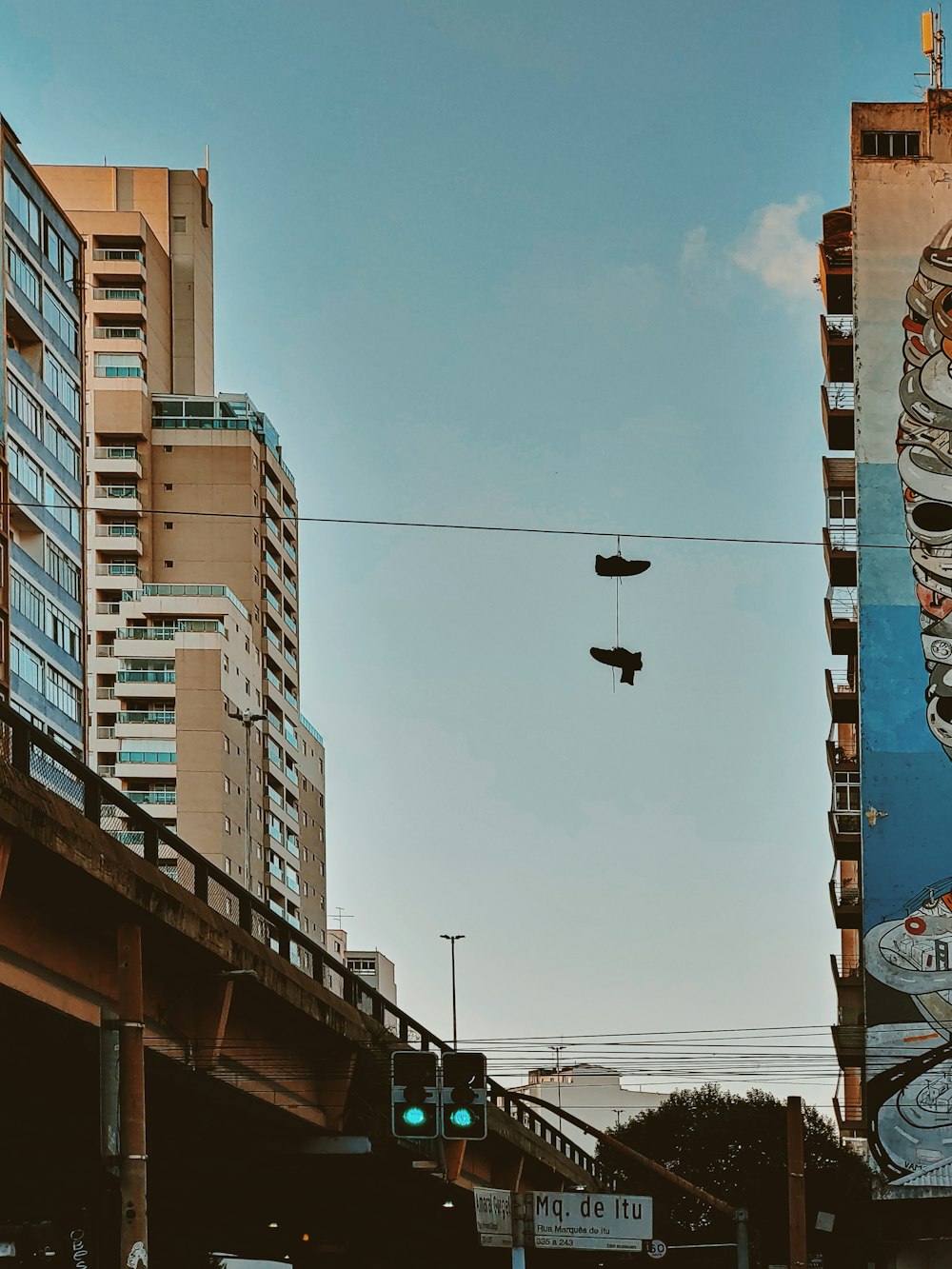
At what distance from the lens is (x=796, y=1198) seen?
39.6m

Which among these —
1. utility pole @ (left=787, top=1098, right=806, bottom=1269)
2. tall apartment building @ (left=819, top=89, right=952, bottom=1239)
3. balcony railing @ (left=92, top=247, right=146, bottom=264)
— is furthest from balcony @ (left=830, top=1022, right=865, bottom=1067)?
balcony railing @ (left=92, top=247, right=146, bottom=264)

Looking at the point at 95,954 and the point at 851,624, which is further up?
the point at 851,624

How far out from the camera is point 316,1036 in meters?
34.1

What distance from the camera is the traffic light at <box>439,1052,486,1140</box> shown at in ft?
83.5

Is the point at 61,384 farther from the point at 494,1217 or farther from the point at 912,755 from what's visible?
the point at 494,1217

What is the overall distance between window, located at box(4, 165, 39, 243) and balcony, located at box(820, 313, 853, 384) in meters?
30.5

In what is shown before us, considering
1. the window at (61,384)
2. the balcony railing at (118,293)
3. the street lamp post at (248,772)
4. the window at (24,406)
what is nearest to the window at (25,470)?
the window at (24,406)

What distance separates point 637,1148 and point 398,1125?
2580 inches

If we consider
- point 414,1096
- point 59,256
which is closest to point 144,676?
point 59,256

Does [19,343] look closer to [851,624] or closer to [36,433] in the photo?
[36,433]

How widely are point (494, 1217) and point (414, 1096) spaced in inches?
154

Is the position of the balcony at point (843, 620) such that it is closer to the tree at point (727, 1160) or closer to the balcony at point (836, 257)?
the balcony at point (836, 257)

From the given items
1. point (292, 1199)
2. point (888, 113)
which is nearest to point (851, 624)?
point (888, 113)

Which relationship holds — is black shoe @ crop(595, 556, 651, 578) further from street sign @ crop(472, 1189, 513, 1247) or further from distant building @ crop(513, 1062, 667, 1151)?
distant building @ crop(513, 1062, 667, 1151)
